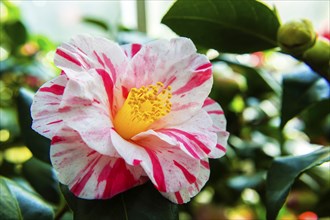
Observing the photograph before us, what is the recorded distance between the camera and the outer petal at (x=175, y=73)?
1.65ft

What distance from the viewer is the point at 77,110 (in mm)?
434

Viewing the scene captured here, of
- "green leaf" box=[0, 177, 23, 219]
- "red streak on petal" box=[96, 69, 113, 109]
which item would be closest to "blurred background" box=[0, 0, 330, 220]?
→ "green leaf" box=[0, 177, 23, 219]

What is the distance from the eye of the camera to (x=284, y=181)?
2.04ft

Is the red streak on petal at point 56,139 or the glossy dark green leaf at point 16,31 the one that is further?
the glossy dark green leaf at point 16,31

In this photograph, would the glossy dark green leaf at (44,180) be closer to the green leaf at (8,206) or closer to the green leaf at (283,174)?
the green leaf at (8,206)

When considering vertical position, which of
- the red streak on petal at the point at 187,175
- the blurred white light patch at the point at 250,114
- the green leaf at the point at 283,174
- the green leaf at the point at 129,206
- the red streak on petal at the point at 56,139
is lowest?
the blurred white light patch at the point at 250,114

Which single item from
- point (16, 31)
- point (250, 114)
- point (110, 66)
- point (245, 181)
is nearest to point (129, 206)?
point (110, 66)

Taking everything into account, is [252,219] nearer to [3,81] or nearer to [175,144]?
[3,81]

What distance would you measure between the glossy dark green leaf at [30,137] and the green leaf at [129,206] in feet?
0.70

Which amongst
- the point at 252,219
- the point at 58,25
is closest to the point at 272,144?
the point at 252,219

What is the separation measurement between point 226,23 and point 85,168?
37cm

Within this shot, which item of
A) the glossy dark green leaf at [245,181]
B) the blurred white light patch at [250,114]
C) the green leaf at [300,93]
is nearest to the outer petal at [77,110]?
the green leaf at [300,93]

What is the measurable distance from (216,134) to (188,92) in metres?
0.06

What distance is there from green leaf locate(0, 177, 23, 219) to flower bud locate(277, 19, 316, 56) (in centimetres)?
42
